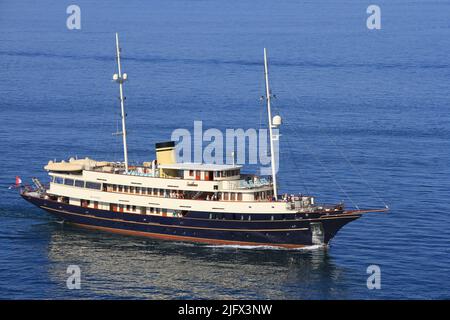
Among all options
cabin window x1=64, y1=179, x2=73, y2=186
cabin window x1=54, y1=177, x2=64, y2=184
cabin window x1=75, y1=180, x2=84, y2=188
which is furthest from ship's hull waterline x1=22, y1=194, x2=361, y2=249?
cabin window x1=54, y1=177, x2=64, y2=184

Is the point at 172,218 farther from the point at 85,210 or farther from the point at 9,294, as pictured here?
the point at 9,294

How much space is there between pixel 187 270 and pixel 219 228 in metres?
8.95

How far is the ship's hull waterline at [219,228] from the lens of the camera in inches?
4006

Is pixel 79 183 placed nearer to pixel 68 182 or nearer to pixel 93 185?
pixel 93 185

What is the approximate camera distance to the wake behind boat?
334 ft

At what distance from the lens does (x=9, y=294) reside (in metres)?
88.8

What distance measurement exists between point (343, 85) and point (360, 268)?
99.1m

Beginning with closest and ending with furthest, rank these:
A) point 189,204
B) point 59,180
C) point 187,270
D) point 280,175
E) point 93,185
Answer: point 187,270, point 189,204, point 93,185, point 59,180, point 280,175

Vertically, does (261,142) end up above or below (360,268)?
above

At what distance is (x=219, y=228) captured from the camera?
341ft

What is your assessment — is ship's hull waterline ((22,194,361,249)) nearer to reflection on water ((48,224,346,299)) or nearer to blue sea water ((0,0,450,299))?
reflection on water ((48,224,346,299))

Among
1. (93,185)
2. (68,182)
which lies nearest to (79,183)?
(93,185)
